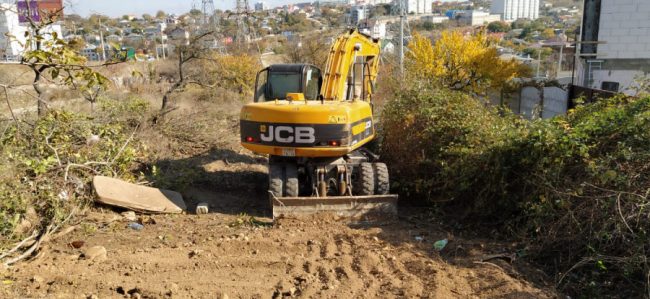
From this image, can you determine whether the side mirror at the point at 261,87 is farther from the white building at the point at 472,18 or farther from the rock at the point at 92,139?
the white building at the point at 472,18

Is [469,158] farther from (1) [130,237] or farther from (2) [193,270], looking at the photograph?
(1) [130,237]

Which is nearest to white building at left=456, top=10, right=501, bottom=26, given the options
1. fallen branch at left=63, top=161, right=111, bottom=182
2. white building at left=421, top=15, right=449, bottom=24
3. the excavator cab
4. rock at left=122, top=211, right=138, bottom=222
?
white building at left=421, top=15, right=449, bottom=24

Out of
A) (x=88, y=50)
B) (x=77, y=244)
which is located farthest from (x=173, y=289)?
(x=88, y=50)

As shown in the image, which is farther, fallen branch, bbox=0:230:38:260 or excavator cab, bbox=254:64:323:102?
excavator cab, bbox=254:64:323:102

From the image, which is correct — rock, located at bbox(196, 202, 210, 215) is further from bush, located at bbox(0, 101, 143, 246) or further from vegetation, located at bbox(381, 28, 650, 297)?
vegetation, located at bbox(381, 28, 650, 297)

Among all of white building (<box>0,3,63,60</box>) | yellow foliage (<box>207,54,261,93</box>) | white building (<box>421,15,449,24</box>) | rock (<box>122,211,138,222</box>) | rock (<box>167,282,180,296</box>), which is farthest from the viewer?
white building (<box>421,15,449,24</box>)

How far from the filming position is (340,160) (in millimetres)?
7461

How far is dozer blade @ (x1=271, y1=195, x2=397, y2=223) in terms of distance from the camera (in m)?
6.86

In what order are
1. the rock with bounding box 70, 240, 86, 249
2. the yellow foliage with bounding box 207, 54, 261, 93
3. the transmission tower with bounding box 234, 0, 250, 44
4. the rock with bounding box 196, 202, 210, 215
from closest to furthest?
the rock with bounding box 70, 240, 86, 249, the rock with bounding box 196, 202, 210, 215, the yellow foliage with bounding box 207, 54, 261, 93, the transmission tower with bounding box 234, 0, 250, 44

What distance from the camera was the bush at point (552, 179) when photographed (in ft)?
15.2

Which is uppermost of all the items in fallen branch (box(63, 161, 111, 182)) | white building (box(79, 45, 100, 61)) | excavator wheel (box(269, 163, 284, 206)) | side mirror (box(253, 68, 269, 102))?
white building (box(79, 45, 100, 61))

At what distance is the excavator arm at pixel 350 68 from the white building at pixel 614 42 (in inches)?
574

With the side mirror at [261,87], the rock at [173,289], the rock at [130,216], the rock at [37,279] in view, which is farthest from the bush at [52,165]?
the side mirror at [261,87]

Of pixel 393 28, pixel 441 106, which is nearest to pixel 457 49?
pixel 393 28
